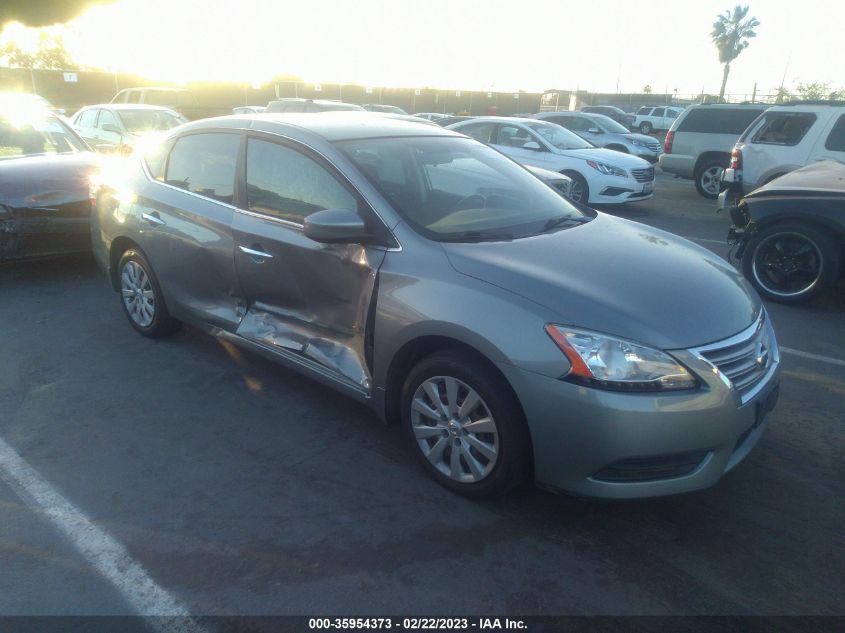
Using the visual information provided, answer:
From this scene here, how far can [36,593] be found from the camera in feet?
8.66

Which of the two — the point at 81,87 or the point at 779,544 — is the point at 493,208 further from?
the point at 81,87

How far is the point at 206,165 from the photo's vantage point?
4516mm

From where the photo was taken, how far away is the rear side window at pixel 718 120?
12828 millimetres

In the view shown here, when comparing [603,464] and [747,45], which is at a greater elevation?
[747,45]

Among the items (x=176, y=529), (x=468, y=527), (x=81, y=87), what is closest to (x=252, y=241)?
(x=176, y=529)

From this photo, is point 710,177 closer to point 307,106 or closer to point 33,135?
point 307,106

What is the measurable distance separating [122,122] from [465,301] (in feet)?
37.5

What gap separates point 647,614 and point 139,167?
4543 millimetres

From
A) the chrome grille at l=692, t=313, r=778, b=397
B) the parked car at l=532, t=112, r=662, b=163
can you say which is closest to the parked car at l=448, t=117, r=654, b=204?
the parked car at l=532, t=112, r=662, b=163

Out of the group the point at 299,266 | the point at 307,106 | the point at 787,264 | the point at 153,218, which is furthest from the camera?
the point at 307,106

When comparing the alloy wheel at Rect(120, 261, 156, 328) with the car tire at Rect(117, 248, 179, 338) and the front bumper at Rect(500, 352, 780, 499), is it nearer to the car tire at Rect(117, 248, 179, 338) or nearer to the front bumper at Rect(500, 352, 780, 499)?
the car tire at Rect(117, 248, 179, 338)

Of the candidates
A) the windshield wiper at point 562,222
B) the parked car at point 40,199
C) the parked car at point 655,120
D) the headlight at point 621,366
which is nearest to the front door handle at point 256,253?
the windshield wiper at point 562,222

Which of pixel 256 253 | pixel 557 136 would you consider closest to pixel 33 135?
pixel 256 253

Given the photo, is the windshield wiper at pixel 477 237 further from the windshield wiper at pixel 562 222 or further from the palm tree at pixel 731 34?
the palm tree at pixel 731 34
